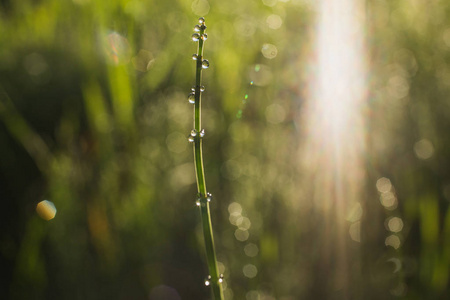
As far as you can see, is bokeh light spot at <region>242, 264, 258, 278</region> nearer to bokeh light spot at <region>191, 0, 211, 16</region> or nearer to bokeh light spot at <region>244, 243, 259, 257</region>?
bokeh light spot at <region>244, 243, 259, 257</region>

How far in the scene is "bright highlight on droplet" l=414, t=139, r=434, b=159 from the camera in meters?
1.07

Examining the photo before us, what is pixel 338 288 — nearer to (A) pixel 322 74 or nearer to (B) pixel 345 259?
(B) pixel 345 259

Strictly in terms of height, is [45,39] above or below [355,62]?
above

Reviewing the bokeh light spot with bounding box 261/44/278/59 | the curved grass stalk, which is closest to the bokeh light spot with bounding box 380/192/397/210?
the bokeh light spot with bounding box 261/44/278/59

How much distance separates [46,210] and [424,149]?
0.84 metres

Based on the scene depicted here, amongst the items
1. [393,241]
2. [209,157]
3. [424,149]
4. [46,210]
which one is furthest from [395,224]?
[46,210]

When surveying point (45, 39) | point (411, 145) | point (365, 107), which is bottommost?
point (411, 145)

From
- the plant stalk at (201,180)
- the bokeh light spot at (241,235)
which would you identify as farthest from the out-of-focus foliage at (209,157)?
the plant stalk at (201,180)

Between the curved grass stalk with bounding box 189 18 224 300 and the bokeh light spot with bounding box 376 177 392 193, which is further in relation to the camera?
the bokeh light spot with bounding box 376 177 392 193

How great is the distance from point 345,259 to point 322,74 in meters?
0.53

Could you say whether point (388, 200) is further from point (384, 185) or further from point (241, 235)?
point (241, 235)

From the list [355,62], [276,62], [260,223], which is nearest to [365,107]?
[355,62]

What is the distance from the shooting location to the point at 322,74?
4.02ft

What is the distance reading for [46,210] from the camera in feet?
2.97
